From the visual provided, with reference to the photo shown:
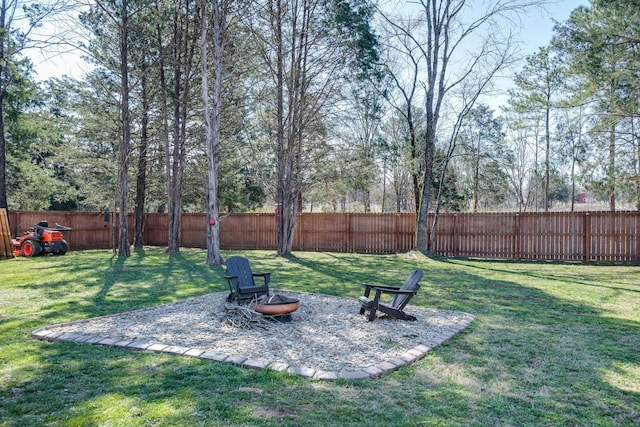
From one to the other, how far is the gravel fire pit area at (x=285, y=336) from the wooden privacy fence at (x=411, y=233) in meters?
9.64

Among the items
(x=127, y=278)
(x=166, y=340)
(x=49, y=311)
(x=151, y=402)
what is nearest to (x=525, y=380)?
(x=151, y=402)

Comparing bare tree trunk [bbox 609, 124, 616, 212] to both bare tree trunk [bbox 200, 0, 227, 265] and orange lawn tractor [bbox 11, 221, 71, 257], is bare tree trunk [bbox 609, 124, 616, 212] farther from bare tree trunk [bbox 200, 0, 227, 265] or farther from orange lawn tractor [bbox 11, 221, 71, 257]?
orange lawn tractor [bbox 11, 221, 71, 257]

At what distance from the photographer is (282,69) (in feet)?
46.1

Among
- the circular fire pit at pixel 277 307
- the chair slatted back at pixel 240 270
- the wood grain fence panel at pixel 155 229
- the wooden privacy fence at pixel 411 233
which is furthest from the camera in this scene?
the wood grain fence panel at pixel 155 229

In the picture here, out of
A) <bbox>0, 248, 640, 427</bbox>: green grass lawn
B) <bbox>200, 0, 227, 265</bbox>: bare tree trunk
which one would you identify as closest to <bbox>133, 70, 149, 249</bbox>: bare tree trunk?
<bbox>200, 0, 227, 265</bbox>: bare tree trunk

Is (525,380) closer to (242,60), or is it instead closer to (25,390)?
(25,390)

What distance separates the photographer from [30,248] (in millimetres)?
13109

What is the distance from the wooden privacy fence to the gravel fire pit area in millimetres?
9639

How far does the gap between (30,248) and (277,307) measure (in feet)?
39.1

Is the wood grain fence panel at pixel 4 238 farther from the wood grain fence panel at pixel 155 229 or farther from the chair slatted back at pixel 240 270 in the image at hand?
the chair slatted back at pixel 240 270

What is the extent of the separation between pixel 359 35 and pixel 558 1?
6233 millimetres

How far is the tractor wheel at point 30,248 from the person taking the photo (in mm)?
13078

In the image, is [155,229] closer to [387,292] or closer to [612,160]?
[387,292]

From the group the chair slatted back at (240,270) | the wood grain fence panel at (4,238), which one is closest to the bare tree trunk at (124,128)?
the wood grain fence panel at (4,238)
